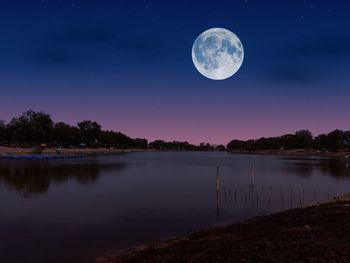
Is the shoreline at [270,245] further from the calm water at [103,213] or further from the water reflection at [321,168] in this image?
the water reflection at [321,168]

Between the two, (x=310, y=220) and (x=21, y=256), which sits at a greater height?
(x=310, y=220)

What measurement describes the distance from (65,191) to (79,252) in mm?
30252

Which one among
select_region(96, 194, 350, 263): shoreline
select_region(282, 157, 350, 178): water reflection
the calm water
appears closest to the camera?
select_region(96, 194, 350, 263): shoreline

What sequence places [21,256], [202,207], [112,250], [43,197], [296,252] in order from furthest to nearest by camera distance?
1. [43,197]
2. [202,207]
3. [112,250]
4. [21,256]
5. [296,252]

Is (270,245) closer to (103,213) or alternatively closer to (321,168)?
(103,213)

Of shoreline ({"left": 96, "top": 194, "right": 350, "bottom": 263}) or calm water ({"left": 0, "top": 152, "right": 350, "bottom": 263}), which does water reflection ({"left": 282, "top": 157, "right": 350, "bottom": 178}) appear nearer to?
calm water ({"left": 0, "top": 152, "right": 350, "bottom": 263})

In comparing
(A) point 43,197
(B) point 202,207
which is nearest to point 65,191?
(A) point 43,197

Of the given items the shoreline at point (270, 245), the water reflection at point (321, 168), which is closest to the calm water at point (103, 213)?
the shoreline at point (270, 245)

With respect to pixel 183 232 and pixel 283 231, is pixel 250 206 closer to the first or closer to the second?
pixel 183 232

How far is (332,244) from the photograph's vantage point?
44.0ft

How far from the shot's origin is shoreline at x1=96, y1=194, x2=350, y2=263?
41.6 ft

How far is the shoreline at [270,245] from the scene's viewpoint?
499 inches

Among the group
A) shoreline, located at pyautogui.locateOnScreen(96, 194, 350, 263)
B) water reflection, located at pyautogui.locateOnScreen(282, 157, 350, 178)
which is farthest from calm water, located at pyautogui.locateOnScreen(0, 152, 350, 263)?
water reflection, located at pyautogui.locateOnScreen(282, 157, 350, 178)

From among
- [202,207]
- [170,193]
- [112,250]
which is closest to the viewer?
[112,250]
